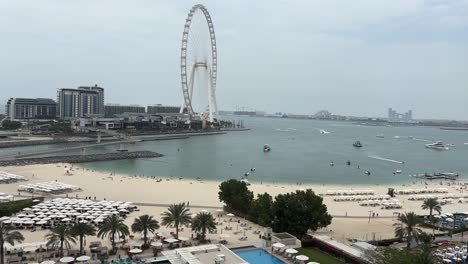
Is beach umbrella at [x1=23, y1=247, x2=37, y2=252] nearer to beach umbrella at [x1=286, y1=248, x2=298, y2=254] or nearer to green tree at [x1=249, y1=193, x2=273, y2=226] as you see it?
beach umbrella at [x1=286, y1=248, x2=298, y2=254]

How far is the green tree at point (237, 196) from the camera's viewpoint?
23.9 metres

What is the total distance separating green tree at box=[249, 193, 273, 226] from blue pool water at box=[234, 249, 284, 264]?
8.68 ft

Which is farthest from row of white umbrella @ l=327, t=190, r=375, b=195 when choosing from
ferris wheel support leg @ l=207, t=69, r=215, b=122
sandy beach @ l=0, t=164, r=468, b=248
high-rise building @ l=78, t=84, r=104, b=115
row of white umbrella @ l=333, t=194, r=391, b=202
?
high-rise building @ l=78, t=84, r=104, b=115

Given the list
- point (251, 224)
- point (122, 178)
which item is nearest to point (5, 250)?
point (251, 224)

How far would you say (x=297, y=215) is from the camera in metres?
19.0

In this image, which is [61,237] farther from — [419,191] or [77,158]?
[77,158]

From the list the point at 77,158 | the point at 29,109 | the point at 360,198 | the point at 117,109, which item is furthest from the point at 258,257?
the point at 117,109

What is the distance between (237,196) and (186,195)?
7284 millimetres

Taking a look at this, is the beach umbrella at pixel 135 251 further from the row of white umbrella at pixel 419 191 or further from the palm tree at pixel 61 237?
the row of white umbrella at pixel 419 191

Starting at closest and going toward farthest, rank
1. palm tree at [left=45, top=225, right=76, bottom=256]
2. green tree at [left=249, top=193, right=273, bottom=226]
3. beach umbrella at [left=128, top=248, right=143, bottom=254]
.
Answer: palm tree at [left=45, top=225, right=76, bottom=256], beach umbrella at [left=128, top=248, right=143, bottom=254], green tree at [left=249, top=193, right=273, bottom=226]

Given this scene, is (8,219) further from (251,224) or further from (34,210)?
(251,224)

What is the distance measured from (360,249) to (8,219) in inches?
607

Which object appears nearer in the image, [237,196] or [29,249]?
[29,249]

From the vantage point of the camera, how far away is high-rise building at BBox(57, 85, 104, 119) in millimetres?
118562
